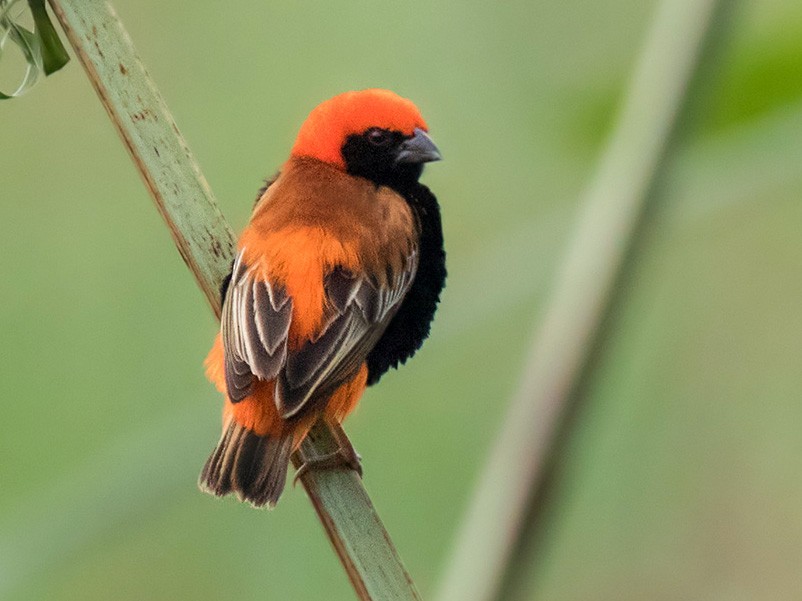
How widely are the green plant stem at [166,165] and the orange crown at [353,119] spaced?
110 centimetres

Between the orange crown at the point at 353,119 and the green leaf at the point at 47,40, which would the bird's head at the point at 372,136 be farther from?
the green leaf at the point at 47,40

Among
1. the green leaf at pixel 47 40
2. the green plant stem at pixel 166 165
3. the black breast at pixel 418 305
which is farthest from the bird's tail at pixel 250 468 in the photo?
the green leaf at pixel 47 40

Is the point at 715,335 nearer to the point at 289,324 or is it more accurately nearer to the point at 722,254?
the point at 722,254

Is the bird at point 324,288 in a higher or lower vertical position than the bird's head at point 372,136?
lower

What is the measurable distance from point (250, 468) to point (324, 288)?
1.36ft

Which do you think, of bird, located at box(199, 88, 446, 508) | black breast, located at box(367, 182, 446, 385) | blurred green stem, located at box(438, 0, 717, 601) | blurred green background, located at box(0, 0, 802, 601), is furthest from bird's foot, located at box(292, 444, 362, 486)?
blurred green background, located at box(0, 0, 802, 601)

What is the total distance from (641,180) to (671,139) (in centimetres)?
5

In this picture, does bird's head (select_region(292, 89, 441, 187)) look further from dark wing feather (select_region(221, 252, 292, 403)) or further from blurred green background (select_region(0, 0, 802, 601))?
dark wing feather (select_region(221, 252, 292, 403))

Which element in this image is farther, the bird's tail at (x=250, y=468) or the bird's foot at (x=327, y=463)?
the bird's tail at (x=250, y=468)

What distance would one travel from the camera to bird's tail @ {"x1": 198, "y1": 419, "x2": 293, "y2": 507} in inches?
85.8

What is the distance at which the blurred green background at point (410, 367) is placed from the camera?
374 cm

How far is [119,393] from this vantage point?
3.77 m

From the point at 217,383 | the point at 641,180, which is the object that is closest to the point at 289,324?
the point at 217,383

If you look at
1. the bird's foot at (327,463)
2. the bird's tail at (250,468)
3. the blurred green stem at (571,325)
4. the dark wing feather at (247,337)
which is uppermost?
the blurred green stem at (571,325)
